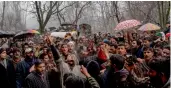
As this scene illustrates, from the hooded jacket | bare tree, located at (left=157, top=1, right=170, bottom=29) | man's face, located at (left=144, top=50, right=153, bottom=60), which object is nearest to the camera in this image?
the hooded jacket

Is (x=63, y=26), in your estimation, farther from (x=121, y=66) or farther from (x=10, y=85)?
(x=121, y=66)

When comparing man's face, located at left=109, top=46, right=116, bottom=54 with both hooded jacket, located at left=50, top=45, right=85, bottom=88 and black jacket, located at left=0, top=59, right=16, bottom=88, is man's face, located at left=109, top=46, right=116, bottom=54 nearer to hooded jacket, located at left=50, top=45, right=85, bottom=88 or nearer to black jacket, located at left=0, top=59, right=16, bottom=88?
hooded jacket, located at left=50, top=45, right=85, bottom=88

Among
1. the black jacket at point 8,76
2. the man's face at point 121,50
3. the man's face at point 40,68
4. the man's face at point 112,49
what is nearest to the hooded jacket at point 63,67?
the man's face at point 40,68

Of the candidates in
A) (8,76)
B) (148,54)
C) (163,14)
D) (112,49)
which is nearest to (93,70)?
(148,54)

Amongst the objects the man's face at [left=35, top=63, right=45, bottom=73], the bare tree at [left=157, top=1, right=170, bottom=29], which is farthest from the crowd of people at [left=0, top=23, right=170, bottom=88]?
the bare tree at [left=157, top=1, right=170, bottom=29]

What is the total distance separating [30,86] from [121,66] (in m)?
1.65

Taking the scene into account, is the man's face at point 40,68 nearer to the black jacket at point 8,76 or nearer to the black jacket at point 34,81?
the black jacket at point 34,81

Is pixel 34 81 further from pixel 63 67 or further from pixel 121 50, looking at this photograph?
pixel 121 50

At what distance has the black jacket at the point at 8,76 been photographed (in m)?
6.21

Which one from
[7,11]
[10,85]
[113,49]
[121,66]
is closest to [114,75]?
[121,66]

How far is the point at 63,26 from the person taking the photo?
25.9 m

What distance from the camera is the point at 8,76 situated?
6.63 metres

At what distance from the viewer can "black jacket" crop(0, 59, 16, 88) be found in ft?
20.4

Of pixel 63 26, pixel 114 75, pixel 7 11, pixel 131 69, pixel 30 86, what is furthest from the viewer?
pixel 7 11
